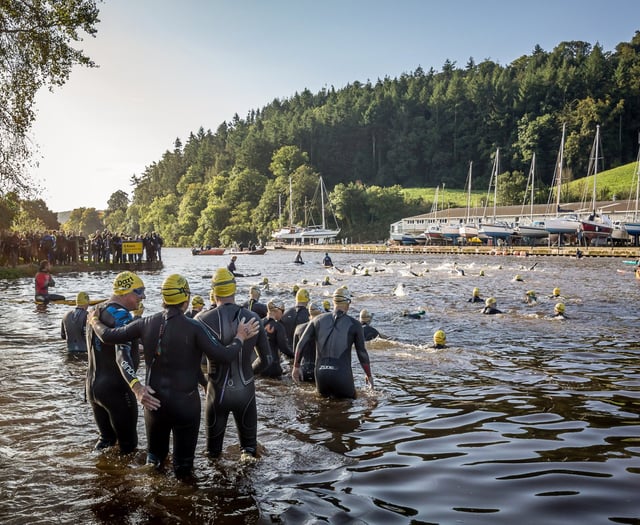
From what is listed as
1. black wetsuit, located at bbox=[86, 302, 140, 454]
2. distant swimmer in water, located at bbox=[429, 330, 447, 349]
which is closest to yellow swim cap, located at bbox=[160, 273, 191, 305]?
black wetsuit, located at bbox=[86, 302, 140, 454]

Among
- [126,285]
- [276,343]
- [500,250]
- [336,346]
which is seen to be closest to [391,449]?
[336,346]

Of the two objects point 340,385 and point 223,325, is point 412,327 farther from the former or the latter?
point 223,325

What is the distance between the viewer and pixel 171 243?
172750 millimetres

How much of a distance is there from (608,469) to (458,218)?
107102 mm

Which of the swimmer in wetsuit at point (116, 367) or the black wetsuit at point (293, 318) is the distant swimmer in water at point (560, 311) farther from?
the swimmer in wetsuit at point (116, 367)

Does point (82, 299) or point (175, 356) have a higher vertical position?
point (175, 356)

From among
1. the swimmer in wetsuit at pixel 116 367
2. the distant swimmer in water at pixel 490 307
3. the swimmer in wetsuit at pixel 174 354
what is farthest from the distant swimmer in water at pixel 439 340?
the swimmer in wetsuit at pixel 174 354

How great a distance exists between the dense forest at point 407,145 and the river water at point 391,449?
121 meters

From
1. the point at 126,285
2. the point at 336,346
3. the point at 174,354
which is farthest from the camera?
the point at 336,346

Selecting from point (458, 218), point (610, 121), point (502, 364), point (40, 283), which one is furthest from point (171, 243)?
point (502, 364)

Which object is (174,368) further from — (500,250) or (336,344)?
(500,250)

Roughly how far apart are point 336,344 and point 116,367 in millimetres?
4068

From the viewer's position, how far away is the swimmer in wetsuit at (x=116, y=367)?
636 centimetres

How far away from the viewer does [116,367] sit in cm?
664
